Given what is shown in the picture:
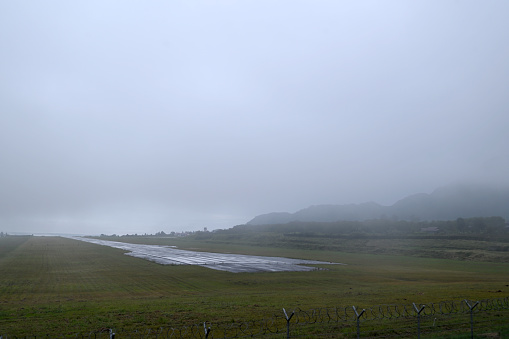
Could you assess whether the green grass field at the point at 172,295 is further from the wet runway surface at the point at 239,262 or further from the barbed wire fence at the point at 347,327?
the wet runway surface at the point at 239,262

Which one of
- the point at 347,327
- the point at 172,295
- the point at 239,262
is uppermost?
the point at 347,327

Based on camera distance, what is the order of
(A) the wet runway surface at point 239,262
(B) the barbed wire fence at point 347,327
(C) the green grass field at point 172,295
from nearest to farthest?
1. (B) the barbed wire fence at point 347,327
2. (C) the green grass field at point 172,295
3. (A) the wet runway surface at point 239,262

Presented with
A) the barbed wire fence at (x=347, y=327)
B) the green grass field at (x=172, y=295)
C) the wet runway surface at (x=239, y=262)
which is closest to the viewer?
the barbed wire fence at (x=347, y=327)

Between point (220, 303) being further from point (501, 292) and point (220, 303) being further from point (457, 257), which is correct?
point (457, 257)

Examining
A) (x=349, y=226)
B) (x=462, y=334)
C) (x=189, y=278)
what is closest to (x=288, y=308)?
(x=462, y=334)

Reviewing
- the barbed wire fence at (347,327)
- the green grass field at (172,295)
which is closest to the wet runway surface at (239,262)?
the green grass field at (172,295)

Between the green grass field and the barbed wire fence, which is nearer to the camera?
the barbed wire fence

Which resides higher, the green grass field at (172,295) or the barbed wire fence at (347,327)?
the barbed wire fence at (347,327)

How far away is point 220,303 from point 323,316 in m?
8.43

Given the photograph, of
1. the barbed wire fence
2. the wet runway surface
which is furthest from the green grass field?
the wet runway surface

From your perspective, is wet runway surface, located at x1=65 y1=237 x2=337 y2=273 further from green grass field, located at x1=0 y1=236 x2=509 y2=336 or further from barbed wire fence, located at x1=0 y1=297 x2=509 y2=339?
barbed wire fence, located at x1=0 y1=297 x2=509 y2=339

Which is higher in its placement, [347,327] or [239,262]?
[347,327]

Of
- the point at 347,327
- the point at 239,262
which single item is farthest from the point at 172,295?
the point at 239,262

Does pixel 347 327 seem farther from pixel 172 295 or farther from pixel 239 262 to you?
pixel 239 262
